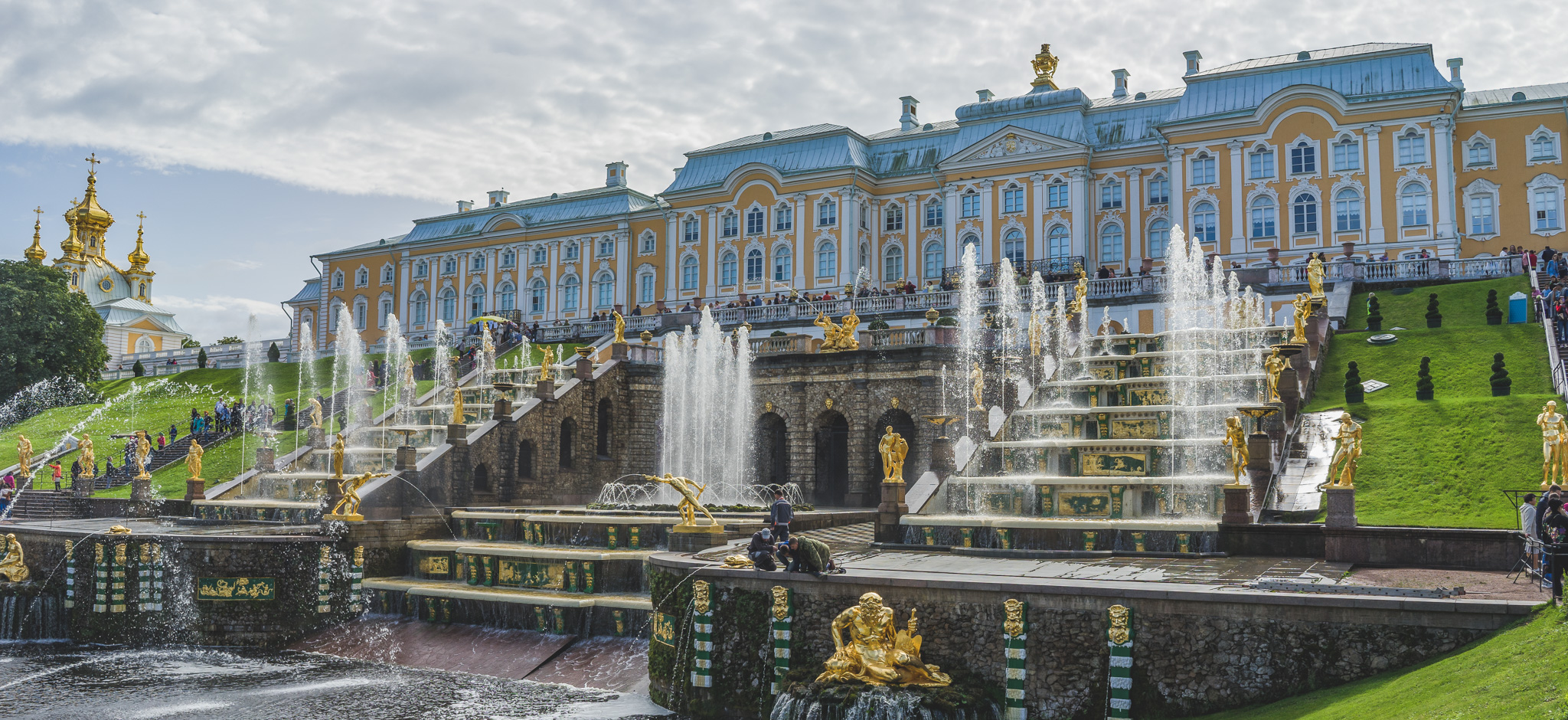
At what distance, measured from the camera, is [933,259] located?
177ft

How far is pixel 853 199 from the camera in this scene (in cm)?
5450

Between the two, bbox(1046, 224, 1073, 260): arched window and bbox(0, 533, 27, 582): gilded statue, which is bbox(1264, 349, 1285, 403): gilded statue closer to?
bbox(0, 533, 27, 582): gilded statue

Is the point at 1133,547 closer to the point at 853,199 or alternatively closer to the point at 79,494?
the point at 79,494

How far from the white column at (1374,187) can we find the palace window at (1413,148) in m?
0.76

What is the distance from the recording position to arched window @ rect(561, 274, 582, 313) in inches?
2569

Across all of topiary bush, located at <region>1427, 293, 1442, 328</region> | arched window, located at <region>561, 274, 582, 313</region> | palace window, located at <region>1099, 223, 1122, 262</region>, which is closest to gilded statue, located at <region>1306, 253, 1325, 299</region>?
topiary bush, located at <region>1427, 293, 1442, 328</region>

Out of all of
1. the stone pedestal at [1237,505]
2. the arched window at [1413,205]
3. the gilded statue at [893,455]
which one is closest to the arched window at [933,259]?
the arched window at [1413,205]

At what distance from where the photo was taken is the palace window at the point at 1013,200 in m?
51.2

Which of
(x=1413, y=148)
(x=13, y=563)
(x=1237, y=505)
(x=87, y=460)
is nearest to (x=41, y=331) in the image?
(x=87, y=460)

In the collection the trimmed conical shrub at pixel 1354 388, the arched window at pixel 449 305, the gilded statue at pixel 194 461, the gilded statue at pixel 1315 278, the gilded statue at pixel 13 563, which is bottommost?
the gilded statue at pixel 13 563

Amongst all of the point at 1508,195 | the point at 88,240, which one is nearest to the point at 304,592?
the point at 1508,195

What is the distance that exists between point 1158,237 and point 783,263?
17.3 metres

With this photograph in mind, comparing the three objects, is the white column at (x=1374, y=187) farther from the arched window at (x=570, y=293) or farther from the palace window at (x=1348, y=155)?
the arched window at (x=570, y=293)

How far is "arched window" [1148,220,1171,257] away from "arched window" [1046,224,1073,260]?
3.26 m
